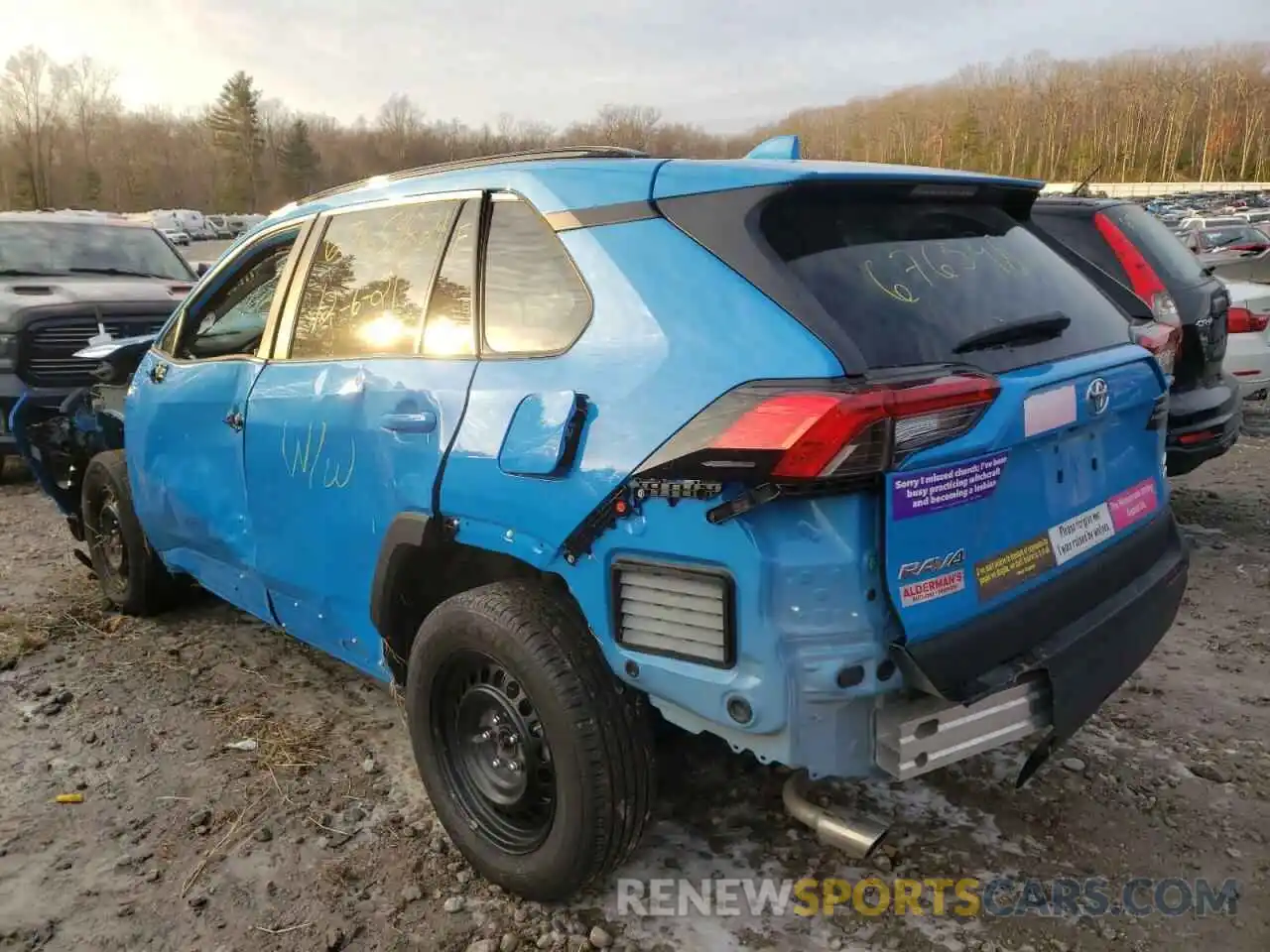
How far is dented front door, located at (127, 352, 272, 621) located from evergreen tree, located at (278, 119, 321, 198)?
85702 mm

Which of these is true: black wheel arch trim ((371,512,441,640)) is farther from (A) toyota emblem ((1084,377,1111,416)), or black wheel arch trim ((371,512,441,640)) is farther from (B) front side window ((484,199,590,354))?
(A) toyota emblem ((1084,377,1111,416))

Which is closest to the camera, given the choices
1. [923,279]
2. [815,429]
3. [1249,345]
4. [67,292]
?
[815,429]

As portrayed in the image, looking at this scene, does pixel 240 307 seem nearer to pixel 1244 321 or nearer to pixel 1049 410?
pixel 1049 410

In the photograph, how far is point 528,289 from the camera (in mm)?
2486

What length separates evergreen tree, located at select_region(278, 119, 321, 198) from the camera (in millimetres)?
83000

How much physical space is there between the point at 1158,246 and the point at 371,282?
16.6ft

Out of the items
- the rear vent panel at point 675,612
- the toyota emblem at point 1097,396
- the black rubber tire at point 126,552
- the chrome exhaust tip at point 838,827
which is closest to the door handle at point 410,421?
the rear vent panel at point 675,612

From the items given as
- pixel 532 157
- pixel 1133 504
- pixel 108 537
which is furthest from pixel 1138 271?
pixel 108 537

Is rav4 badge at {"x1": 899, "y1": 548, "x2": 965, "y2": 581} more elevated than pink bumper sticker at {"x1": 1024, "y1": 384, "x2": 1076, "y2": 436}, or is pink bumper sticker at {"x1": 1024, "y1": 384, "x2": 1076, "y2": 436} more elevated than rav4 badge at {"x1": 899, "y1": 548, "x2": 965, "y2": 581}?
pink bumper sticker at {"x1": 1024, "y1": 384, "x2": 1076, "y2": 436}

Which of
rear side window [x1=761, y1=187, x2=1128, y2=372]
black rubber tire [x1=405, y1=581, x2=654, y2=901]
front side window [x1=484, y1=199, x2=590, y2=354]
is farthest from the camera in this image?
front side window [x1=484, y1=199, x2=590, y2=354]

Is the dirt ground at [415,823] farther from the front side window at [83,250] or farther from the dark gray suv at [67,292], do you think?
the front side window at [83,250]

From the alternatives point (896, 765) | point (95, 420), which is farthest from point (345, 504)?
point (95, 420)

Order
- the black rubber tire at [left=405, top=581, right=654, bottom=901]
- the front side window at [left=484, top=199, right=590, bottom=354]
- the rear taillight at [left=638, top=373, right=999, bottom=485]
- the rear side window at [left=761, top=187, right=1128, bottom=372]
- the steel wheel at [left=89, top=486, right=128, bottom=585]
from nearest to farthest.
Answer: the rear taillight at [left=638, top=373, right=999, bottom=485] → the rear side window at [left=761, top=187, right=1128, bottom=372] → the black rubber tire at [left=405, top=581, right=654, bottom=901] → the front side window at [left=484, top=199, right=590, bottom=354] → the steel wheel at [left=89, top=486, right=128, bottom=585]

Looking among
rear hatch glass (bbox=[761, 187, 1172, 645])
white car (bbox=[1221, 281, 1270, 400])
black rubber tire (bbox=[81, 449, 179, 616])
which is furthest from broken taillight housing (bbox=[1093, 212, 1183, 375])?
black rubber tire (bbox=[81, 449, 179, 616])
